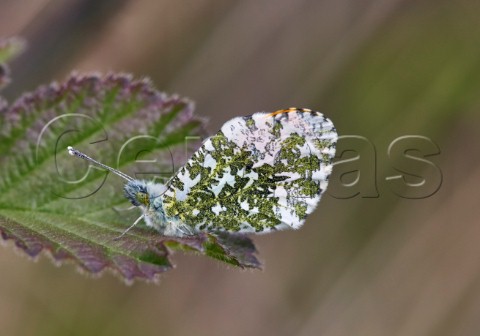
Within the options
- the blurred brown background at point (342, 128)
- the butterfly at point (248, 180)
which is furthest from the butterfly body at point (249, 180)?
the blurred brown background at point (342, 128)

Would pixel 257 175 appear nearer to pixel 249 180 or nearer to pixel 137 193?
pixel 249 180

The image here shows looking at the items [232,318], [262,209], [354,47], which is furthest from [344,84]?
[262,209]

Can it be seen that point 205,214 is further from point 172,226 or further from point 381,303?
point 381,303

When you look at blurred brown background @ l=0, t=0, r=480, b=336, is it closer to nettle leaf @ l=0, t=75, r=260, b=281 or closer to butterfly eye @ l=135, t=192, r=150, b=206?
nettle leaf @ l=0, t=75, r=260, b=281

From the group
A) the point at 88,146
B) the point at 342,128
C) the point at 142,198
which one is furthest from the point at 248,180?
the point at 342,128

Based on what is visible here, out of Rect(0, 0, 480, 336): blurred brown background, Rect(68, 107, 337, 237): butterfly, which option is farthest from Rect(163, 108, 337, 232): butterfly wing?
Rect(0, 0, 480, 336): blurred brown background

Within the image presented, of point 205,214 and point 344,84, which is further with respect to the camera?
point 344,84

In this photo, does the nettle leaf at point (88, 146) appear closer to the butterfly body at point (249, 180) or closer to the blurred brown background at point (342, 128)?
the butterfly body at point (249, 180)
